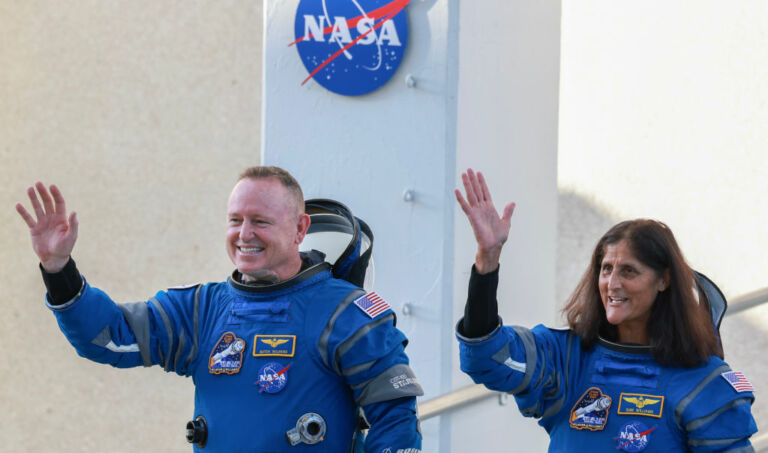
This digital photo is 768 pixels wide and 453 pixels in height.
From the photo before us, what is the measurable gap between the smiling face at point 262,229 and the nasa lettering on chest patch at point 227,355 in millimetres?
152

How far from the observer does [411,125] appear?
126 inches

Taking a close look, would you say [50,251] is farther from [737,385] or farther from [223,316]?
[737,385]

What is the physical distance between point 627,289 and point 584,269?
8.20 feet

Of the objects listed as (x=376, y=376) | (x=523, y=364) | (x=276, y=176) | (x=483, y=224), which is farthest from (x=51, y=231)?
(x=523, y=364)

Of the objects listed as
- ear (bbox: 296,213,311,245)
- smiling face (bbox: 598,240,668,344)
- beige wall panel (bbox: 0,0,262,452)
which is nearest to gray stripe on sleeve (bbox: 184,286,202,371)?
ear (bbox: 296,213,311,245)

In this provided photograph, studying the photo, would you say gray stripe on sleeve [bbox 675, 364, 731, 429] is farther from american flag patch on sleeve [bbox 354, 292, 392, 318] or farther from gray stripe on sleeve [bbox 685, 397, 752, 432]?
american flag patch on sleeve [bbox 354, 292, 392, 318]

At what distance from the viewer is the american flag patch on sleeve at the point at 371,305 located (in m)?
2.14

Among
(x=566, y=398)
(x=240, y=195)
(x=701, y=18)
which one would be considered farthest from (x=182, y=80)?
(x=566, y=398)

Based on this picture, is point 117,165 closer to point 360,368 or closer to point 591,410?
point 360,368

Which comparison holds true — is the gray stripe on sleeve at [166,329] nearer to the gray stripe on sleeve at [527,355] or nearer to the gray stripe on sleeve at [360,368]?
the gray stripe on sleeve at [360,368]

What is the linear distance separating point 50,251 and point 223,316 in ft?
1.36

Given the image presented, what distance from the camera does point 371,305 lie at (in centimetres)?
216

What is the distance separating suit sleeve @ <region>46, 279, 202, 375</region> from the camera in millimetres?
2082

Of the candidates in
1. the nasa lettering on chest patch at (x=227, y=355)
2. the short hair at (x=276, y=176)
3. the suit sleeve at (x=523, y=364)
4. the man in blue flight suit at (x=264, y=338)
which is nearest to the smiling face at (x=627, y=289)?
the suit sleeve at (x=523, y=364)
